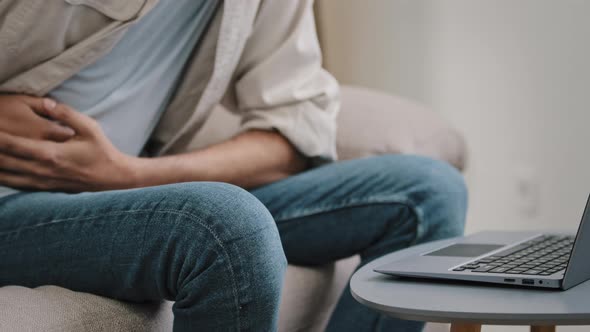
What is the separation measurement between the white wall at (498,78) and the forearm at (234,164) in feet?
3.07

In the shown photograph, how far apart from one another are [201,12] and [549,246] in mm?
534

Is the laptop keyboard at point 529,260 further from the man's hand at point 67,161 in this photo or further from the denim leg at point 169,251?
the man's hand at point 67,161

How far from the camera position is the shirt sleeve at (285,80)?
3.69 feet

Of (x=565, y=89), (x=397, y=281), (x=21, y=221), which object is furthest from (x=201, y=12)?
(x=565, y=89)

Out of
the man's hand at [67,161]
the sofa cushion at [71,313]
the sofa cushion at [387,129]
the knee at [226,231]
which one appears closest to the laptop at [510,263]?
the knee at [226,231]

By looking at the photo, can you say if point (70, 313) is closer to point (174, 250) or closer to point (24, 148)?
point (174, 250)

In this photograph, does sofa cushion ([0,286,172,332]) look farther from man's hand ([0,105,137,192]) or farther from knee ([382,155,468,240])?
knee ([382,155,468,240])

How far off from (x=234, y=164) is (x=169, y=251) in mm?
351

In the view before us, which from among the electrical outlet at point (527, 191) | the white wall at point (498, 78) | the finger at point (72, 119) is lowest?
the electrical outlet at point (527, 191)

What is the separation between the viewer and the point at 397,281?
72 centimetres

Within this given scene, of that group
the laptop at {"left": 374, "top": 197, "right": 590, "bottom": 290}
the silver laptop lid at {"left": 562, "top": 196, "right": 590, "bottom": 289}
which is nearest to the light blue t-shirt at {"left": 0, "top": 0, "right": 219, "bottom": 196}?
the laptop at {"left": 374, "top": 197, "right": 590, "bottom": 290}

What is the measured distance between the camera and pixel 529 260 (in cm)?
76

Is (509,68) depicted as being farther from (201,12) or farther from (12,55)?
(12,55)

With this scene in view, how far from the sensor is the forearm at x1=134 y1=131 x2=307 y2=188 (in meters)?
1.02
